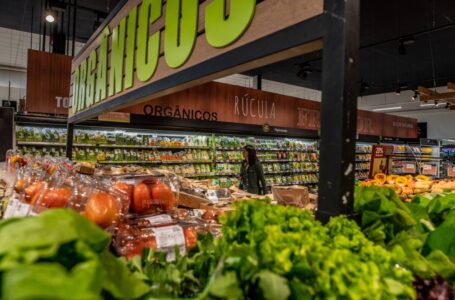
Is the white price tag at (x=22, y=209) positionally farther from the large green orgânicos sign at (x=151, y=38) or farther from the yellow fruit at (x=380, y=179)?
the yellow fruit at (x=380, y=179)

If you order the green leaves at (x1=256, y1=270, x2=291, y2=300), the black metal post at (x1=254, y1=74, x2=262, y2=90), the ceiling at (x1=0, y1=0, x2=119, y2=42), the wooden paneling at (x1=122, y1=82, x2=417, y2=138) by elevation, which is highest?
the ceiling at (x1=0, y1=0, x2=119, y2=42)

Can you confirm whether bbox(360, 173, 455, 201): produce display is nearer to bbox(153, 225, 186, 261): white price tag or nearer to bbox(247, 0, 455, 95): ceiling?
bbox(153, 225, 186, 261): white price tag

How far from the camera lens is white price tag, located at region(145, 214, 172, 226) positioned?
1.21m

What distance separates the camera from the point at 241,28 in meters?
1.31

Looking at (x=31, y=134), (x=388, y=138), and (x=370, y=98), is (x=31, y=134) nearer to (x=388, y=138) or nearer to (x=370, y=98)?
(x=388, y=138)

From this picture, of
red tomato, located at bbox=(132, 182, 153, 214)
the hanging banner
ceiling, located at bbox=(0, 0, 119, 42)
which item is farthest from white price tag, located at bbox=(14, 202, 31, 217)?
ceiling, located at bbox=(0, 0, 119, 42)

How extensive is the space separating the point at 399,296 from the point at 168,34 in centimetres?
179

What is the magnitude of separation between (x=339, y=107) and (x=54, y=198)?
40.2 inches

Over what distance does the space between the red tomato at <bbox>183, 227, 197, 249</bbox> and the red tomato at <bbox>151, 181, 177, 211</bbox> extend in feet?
0.72

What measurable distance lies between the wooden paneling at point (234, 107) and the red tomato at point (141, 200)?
5.06 meters

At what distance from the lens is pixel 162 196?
136cm

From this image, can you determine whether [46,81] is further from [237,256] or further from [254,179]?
[237,256]

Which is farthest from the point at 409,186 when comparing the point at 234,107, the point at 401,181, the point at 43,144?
the point at 43,144

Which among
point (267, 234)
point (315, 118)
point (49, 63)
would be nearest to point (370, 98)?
point (315, 118)
